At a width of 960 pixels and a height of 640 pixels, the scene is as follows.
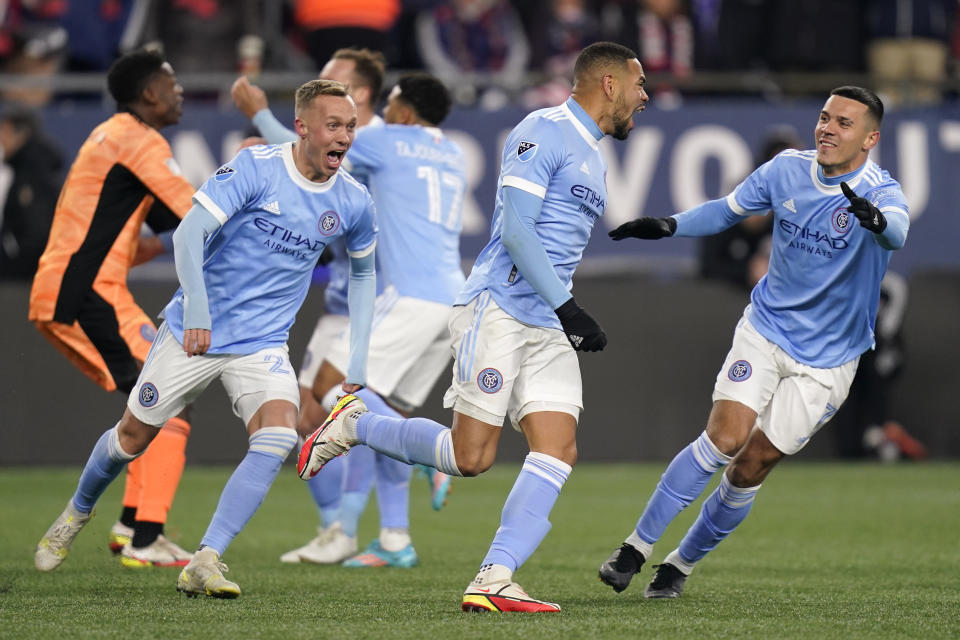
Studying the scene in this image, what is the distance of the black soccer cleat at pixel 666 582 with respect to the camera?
645 centimetres

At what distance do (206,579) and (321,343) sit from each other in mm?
2334

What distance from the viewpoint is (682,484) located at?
6387 millimetres

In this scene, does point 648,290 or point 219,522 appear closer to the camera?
point 219,522

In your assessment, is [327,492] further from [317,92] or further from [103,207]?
[317,92]

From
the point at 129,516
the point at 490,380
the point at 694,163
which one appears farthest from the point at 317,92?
the point at 694,163

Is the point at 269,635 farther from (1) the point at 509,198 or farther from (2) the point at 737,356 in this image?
(2) the point at 737,356

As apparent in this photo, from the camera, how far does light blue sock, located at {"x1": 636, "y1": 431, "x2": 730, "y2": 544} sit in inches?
251

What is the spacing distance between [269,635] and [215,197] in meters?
1.89

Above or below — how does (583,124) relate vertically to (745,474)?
above

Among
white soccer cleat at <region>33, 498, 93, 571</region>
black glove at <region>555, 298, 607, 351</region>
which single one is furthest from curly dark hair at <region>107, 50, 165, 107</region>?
black glove at <region>555, 298, 607, 351</region>

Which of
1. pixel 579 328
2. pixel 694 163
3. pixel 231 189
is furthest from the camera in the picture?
pixel 694 163

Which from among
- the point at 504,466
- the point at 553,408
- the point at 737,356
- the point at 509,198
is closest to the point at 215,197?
the point at 509,198

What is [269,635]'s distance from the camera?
16.7ft

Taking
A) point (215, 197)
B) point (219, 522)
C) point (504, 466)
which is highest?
point (215, 197)
